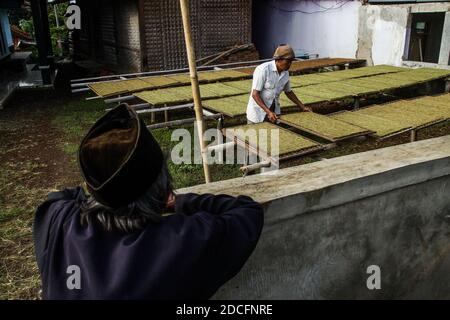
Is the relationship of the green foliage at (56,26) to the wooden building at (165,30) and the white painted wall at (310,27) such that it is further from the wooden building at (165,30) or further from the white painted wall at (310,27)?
the white painted wall at (310,27)

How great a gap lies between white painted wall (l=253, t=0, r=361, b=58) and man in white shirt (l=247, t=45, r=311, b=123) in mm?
7014

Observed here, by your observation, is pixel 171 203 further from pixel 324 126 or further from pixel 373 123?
pixel 373 123

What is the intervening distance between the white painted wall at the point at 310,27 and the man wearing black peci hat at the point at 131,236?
36.4ft

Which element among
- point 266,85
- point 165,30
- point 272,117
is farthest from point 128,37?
point 272,117

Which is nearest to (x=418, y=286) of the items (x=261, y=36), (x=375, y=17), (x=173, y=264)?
(x=173, y=264)

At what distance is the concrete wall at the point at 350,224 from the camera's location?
91.5 inches

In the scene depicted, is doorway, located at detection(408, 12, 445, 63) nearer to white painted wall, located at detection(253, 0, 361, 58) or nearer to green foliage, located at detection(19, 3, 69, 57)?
white painted wall, located at detection(253, 0, 361, 58)

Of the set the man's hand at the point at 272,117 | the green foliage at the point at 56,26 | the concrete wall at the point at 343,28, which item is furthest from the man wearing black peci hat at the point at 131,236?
the green foliage at the point at 56,26

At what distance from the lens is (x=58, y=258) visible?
4.90 feet

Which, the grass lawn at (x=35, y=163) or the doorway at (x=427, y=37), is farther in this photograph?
the doorway at (x=427, y=37)

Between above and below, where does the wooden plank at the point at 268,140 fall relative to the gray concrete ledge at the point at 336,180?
below

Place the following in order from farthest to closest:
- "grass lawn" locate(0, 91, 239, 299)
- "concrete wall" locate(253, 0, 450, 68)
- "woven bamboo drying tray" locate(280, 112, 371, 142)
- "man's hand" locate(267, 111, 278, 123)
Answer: "concrete wall" locate(253, 0, 450, 68), "man's hand" locate(267, 111, 278, 123), "woven bamboo drying tray" locate(280, 112, 371, 142), "grass lawn" locate(0, 91, 239, 299)

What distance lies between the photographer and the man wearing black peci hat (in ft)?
4.34

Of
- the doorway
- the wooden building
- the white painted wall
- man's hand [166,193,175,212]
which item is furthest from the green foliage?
man's hand [166,193,175,212]
